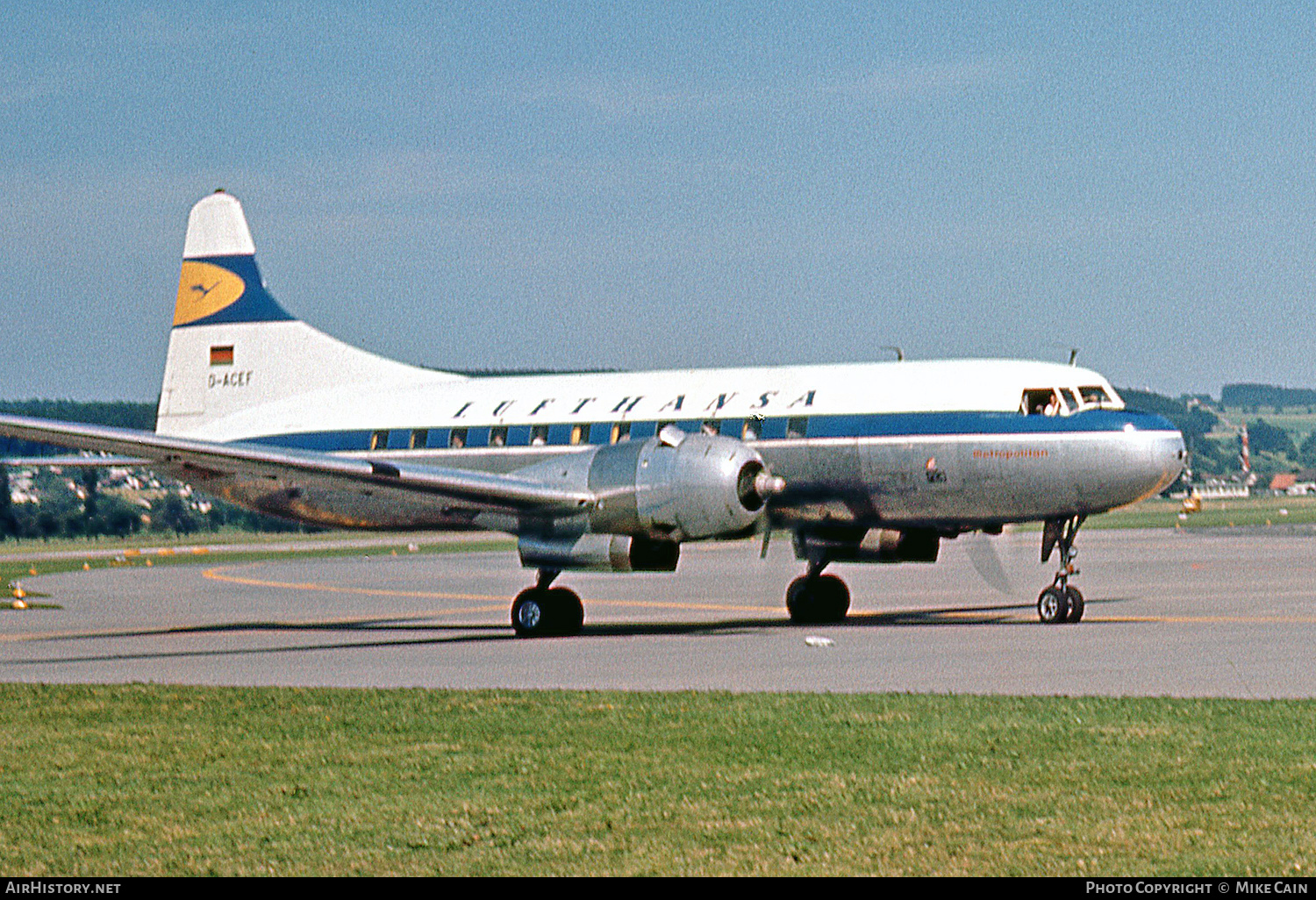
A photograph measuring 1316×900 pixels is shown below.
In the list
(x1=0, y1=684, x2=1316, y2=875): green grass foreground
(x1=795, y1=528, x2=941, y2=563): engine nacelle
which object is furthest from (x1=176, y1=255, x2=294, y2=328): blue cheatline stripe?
(x1=0, y1=684, x2=1316, y2=875): green grass foreground

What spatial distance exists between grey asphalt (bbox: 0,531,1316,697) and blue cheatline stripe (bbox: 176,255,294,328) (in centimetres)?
571

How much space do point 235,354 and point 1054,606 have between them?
1610cm

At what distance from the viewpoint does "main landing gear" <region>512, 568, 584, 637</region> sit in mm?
24578

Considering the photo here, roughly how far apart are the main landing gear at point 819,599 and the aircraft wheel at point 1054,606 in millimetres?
3553

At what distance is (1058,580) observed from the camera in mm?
24406

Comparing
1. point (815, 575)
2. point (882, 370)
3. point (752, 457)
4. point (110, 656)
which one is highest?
point (882, 370)

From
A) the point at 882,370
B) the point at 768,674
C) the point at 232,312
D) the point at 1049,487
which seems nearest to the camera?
the point at 768,674

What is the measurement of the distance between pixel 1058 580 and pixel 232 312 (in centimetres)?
1647

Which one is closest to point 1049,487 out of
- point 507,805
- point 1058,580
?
point 1058,580

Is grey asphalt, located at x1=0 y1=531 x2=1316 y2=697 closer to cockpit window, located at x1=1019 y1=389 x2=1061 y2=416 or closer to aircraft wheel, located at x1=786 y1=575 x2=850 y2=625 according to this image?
aircraft wheel, located at x1=786 y1=575 x2=850 y2=625

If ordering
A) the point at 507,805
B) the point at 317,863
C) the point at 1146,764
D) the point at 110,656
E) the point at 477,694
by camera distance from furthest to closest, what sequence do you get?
1. the point at 110,656
2. the point at 477,694
3. the point at 1146,764
4. the point at 507,805
5. the point at 317,863

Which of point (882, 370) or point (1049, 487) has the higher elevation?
point (882, 370)

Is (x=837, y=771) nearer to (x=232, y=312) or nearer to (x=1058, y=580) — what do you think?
(x=1058, y=580)

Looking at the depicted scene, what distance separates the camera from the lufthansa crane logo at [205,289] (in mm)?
31734
